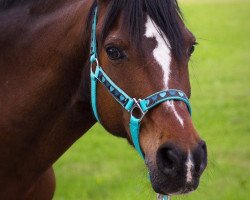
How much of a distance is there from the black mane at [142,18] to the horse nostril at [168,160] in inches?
20.3

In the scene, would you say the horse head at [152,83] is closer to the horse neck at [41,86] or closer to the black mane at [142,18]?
the black mane at [142,18]

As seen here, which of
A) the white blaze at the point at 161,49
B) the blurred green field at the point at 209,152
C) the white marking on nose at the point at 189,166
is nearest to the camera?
the white marking on nose at the point at 189,166

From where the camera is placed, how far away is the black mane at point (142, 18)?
2.99 m

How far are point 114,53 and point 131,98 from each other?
251 millimetres

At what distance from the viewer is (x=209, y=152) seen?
7.86 meters

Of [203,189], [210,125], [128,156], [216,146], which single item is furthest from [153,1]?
[210,125]

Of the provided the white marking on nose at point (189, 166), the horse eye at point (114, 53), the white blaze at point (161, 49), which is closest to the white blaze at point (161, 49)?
the white blaze at point (161, 49)

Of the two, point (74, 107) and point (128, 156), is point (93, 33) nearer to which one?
point (74, 107)

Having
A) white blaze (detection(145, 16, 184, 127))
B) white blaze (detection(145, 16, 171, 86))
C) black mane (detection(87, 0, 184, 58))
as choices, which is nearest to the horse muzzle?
white blaze (detection(145, 16, 184, 127))

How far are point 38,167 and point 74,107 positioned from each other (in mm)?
452

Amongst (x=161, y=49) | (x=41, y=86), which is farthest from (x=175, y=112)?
(x=41, y=86)

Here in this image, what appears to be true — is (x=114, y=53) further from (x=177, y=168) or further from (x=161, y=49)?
(x=177, y=168)

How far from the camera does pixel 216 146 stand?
26.9ft

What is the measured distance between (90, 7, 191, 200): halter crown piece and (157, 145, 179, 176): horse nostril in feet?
0.76
